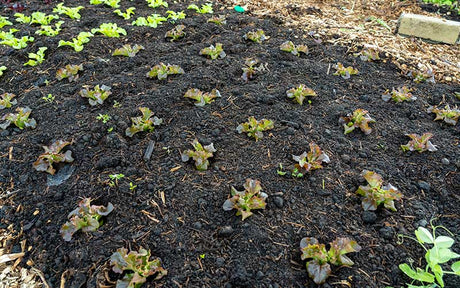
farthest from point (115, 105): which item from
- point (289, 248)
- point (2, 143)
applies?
point (289, 248)

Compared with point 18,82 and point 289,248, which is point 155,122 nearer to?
point 289,248

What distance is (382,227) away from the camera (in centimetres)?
235

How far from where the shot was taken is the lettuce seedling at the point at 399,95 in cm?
344

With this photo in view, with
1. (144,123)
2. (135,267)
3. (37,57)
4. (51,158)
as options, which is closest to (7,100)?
(37,57)

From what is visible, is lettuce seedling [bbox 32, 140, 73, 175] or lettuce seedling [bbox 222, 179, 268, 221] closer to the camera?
lettuce seedling [bbox 222, 179, 268, 221]

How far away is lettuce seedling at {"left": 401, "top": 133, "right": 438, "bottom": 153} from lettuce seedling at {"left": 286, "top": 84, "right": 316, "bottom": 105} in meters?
0.96

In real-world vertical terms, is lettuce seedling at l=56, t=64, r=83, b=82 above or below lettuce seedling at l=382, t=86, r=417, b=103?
below

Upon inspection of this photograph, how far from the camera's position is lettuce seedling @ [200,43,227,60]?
3.97 m

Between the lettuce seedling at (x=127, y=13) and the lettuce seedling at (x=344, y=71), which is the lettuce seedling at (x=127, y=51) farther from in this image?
the lettuce seedling at (x=344, y=71)

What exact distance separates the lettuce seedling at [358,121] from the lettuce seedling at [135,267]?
6.44 feet

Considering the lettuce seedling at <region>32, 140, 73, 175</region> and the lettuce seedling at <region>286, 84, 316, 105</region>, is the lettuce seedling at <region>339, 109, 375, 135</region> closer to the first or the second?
the lettuce seedling at <region>286, 84, 316, 105</region>

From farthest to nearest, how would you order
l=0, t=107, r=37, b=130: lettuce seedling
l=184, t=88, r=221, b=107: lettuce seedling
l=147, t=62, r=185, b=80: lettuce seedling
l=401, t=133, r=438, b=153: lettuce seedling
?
l=147, t=62, r=185, b=80: lettuce seedling, l=184, t=88, r=221, b=107: lettuce seedling, l=0, t=107, r=37, b=130: lettuce seedling, l=401, t=133, r=438, b=153: lettuce seedling

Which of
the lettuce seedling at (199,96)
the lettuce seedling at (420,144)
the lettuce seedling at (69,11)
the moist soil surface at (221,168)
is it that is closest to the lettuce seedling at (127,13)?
the lettuce seedling at (69,11)

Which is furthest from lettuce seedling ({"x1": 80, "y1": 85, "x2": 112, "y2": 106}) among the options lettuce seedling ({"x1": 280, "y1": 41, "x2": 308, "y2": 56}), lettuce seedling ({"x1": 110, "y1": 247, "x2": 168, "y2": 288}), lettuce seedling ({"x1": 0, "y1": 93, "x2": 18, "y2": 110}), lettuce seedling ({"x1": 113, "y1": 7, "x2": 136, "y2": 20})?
lettuce seedling ({"x1": 280, "y1": 41, "x2": 308, "y2": 56})
